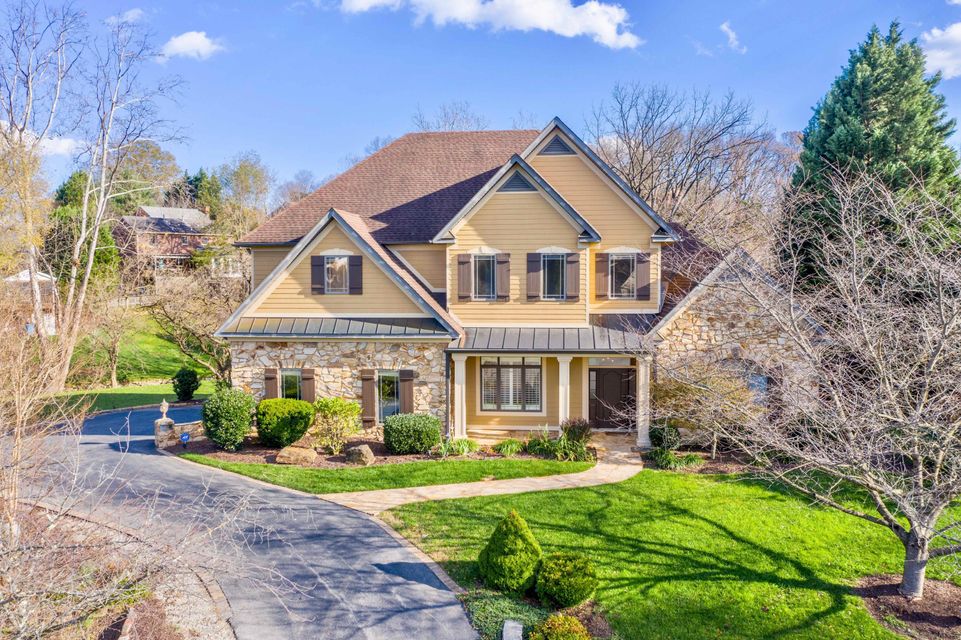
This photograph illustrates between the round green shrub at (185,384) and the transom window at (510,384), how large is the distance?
46.7 feet

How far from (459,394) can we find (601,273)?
6056mm

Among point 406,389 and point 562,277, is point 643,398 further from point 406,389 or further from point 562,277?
point 406,389

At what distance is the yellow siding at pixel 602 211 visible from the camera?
58.5 feet

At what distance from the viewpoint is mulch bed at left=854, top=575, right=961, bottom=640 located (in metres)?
7.80

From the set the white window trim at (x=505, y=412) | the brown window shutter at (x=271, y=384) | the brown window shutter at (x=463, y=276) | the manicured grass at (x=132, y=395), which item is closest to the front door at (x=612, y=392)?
the white window trim at (x=505, y=412)

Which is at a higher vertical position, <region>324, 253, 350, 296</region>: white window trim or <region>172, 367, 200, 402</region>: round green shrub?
<region>324, 253, 350, 296</region>: white window trim

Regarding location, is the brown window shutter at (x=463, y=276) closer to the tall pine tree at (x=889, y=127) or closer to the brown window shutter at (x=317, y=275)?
the brown window shutter at (x=317, y=275)

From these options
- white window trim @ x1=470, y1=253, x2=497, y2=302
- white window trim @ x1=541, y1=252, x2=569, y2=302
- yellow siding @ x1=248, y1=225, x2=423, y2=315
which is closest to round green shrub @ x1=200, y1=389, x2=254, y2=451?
yellow siding @ x1=248, y1=225, x2=423, y2=315

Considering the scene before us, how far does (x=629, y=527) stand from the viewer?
11000 millimetres

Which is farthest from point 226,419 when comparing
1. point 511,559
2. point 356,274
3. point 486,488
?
point 511,559

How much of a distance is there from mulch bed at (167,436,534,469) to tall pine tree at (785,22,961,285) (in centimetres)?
1204

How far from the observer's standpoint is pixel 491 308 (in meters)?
17.9

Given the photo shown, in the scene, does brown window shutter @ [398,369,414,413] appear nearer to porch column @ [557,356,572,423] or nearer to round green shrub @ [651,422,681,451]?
porch column @ [557,356,572,423]

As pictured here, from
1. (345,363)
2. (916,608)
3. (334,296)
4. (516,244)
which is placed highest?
(516,244)
